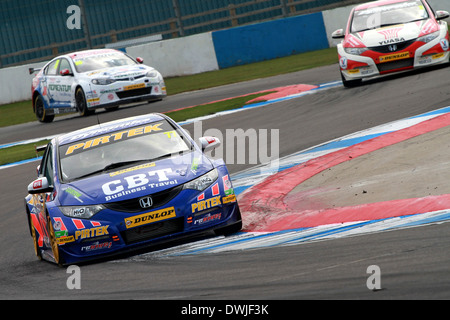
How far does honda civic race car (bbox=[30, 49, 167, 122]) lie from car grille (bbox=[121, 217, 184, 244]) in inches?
501

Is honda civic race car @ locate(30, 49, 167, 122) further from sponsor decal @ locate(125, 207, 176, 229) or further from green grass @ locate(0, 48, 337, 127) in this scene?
sponsor decal @ locate(125, 207, 176, 229)

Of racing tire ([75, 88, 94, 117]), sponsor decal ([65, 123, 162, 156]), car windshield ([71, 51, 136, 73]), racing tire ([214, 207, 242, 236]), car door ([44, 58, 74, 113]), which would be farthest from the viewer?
car door ([44, 58, 74, 113])

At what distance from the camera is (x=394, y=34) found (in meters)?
16.1

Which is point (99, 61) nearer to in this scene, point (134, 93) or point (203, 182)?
point (134, 93)

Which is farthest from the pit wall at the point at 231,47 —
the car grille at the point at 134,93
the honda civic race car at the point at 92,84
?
the car grille at the point at 134,93

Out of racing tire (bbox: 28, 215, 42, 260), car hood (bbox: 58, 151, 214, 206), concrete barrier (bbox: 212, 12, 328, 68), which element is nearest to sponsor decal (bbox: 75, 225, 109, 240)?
car hood (bbox: 58, 151, 214, 206)

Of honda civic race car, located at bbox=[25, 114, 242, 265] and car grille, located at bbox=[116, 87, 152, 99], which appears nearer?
honda civic race car, located at bbox=[25, 114, 242, 265]

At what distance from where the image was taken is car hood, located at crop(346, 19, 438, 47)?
15992 mm

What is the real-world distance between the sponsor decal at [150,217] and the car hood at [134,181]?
0.17 meters

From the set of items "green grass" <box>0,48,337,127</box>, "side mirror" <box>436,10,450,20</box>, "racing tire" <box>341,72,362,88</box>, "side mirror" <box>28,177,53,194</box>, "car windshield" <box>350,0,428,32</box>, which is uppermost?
"car windshield" <box>350,0,428,32</box>

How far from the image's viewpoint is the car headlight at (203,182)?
297 inches

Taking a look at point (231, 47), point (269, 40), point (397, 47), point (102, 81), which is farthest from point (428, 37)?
point (231, 47)

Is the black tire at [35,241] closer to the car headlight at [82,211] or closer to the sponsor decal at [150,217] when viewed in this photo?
the car headlight at [82,211]
